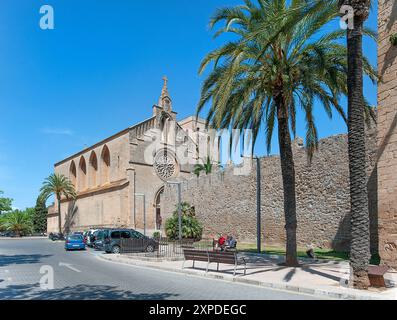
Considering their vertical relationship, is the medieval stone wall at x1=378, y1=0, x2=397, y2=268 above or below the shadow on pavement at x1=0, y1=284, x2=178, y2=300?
above

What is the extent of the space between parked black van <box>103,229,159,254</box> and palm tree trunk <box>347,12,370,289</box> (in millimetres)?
14147

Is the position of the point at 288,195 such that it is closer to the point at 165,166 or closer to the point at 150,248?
the point at 150,248

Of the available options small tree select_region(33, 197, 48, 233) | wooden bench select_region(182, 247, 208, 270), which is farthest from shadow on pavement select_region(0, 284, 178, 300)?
small tree select_region(33, 197, 48, 233)

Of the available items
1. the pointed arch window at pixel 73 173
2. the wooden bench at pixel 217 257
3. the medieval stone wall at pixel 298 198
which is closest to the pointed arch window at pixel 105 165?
the pointed arch window at pixel 73 173

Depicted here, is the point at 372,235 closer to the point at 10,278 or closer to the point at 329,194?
the point at 329,194

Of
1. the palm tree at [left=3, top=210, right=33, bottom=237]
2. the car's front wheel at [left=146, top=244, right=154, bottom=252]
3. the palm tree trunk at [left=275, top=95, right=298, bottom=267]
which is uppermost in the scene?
the palm tree trunk at [left=275, top=95, right=298, bottom=267]

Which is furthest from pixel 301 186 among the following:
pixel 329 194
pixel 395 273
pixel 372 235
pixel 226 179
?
pixel 395 273

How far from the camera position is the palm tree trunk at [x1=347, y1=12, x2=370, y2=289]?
9070mm

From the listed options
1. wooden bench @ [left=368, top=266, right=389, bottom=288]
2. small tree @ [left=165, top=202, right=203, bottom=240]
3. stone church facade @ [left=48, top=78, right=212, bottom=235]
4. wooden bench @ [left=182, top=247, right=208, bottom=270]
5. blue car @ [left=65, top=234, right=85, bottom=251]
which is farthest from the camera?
stone church facade @ [left=48, top=78, right=212, bottom=235]

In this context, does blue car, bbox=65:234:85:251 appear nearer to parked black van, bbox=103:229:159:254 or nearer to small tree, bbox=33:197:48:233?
parked black van, bbox=103:229:159:254

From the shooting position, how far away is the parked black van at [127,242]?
21094 mm

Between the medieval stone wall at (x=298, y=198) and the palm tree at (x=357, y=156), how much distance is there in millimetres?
10354

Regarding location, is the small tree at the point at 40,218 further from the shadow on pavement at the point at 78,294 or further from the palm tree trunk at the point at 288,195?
the shadow on pavement at the point at 78,294
